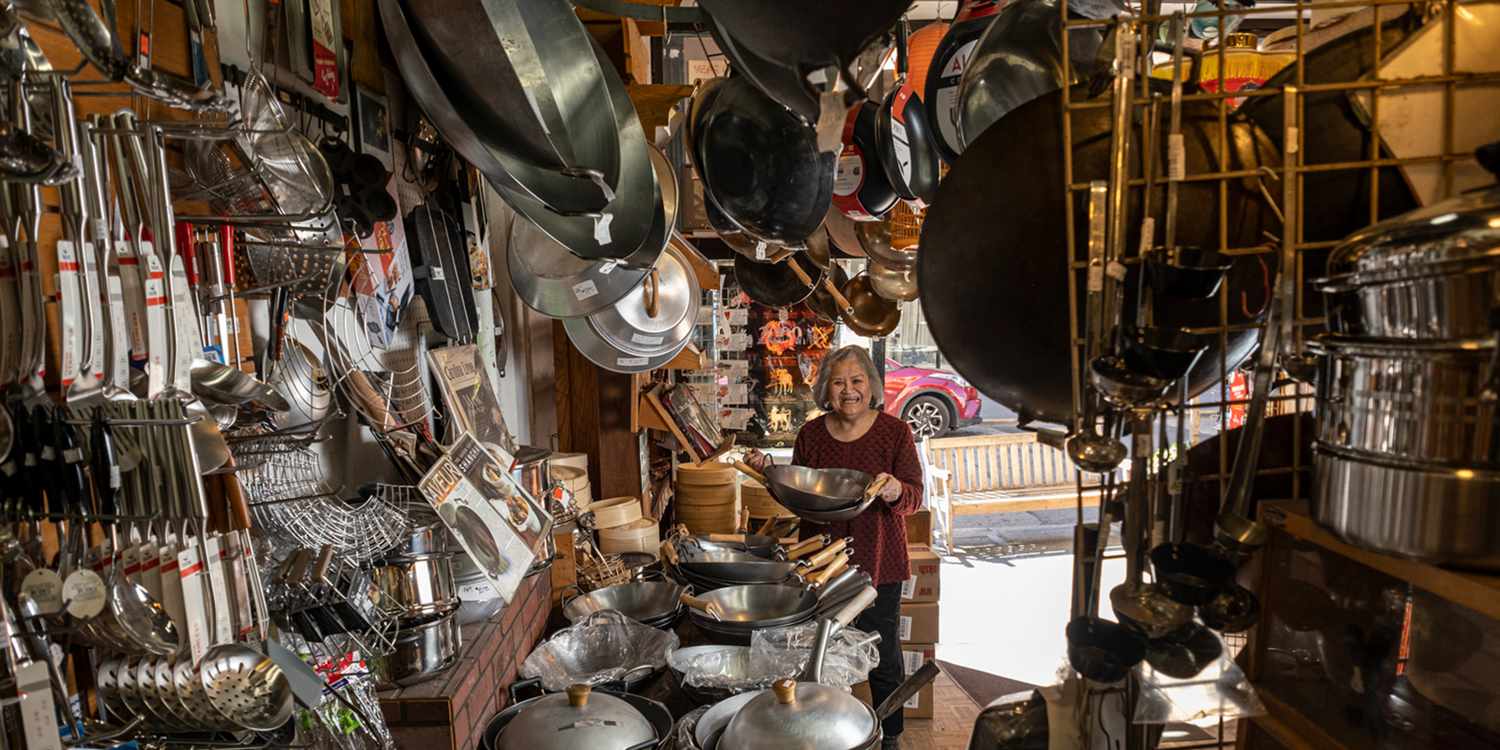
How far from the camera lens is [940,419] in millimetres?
6789

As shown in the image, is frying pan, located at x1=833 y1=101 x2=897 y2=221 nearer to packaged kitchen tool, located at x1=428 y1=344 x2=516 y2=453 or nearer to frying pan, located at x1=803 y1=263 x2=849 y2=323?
frying pan, located at x1=803 y1=263 x2=849 y2=323

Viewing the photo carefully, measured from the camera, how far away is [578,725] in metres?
1.32

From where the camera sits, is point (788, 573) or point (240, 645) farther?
point (788, 573)

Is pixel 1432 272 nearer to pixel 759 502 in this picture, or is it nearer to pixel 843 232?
pixel 843 232

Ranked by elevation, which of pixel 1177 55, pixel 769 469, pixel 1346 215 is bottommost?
pixel 769 469

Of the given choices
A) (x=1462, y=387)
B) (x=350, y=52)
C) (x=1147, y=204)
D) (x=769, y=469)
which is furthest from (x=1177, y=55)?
(x=769, y=469)

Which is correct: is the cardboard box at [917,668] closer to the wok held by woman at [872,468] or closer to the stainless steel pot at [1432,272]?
the wok held by woman at [872,468]

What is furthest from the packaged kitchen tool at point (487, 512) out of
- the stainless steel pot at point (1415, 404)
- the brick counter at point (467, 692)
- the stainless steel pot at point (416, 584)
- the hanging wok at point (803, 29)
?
the stainless steel pot at point (1415, 404)

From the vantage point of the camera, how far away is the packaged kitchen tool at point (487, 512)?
132cm

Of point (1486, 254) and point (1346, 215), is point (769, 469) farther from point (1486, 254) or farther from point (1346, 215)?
point (1486, 254)

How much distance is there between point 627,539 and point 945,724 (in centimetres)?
121

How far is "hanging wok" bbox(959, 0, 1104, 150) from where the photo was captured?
1273 millimetres

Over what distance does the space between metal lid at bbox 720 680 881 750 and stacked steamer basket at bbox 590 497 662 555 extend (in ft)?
4.17

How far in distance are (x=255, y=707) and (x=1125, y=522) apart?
30.1 inches
